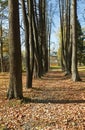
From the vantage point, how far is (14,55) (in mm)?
10297

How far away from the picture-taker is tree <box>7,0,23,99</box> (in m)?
10.2

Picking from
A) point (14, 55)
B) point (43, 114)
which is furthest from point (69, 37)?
point (43, 114)

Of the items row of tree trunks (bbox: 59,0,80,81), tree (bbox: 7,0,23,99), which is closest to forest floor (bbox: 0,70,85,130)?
tree (bbox: 7,0,23,99)

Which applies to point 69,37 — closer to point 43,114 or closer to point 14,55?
point 14,55

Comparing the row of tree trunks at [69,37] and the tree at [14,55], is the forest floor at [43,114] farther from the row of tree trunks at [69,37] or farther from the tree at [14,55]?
the row of tree trunks at [69,37]

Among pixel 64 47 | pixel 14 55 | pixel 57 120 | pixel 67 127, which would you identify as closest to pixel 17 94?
pixel 14 55

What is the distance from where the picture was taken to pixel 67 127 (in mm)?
6785

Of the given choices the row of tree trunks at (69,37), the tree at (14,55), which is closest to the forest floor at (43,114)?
the tree at (14,55)

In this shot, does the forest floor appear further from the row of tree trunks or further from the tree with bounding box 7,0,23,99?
the row of tree trunks

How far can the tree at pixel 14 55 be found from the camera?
10242mm

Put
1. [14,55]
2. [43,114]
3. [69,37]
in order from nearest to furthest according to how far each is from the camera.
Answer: [43,114], [14,55], [69,37]

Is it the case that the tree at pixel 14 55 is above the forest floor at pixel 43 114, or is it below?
above

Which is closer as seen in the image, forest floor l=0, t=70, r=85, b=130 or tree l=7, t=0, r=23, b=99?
forest floor l=0, t=70, r=85, b=130

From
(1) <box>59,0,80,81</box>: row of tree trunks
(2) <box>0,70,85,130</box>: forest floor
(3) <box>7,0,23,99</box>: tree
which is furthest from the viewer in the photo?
(1) <box>59,0,80,81</box>: row of tree trunks
